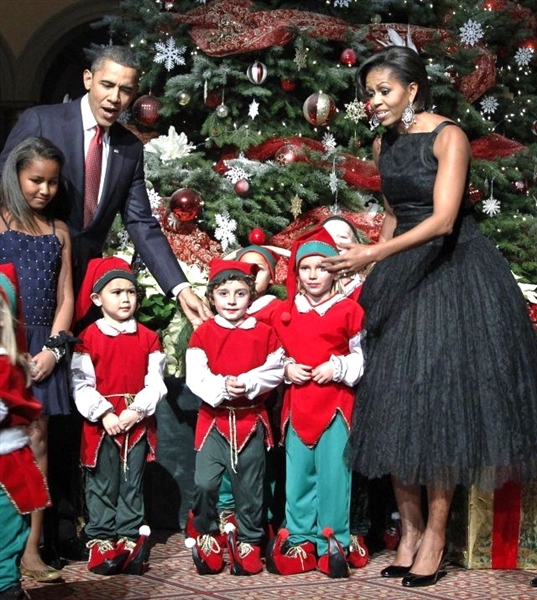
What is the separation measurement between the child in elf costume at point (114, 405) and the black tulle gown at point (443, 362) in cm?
84

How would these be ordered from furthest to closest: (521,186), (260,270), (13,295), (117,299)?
(521,186)
(260,270)
(117,299)
(13,295)

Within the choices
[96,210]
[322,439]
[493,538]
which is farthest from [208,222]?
[493,538]

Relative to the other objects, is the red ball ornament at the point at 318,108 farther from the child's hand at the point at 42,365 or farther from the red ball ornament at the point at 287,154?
the child's hand at the point at 42,365

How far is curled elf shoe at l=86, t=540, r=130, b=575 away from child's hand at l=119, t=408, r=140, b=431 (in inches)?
17.0

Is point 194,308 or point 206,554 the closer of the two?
point 206,554

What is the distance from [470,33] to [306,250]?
283 centimetres

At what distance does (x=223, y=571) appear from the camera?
4660 millimetres

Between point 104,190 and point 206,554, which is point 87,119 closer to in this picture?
point 104,190

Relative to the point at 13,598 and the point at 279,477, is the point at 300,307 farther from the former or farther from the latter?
the point at 13,598

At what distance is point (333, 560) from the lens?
4.55 meters

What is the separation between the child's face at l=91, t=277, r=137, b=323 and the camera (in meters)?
4.84

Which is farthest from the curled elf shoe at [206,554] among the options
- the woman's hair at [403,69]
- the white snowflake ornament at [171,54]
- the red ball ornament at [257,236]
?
the white snowflake ornament at [171,54]

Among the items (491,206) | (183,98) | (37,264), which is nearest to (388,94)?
(37,264)

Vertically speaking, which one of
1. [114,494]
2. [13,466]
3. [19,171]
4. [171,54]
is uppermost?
[171,54]
